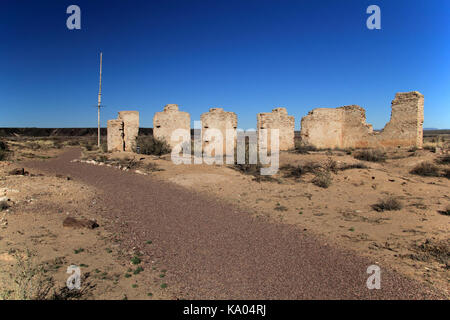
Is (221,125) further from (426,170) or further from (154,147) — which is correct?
(426,170)

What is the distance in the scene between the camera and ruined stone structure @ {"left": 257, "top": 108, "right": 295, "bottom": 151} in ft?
51.6

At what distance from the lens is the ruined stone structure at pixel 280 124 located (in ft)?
51.6

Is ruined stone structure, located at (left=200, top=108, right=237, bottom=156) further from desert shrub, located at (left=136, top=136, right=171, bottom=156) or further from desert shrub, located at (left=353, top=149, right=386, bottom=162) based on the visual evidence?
desert shrub, located at (left=353, top=149, right=386, bottom=162)

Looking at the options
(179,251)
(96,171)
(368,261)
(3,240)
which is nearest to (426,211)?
(368,261)

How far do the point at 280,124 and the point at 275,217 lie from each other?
10878 millimetres

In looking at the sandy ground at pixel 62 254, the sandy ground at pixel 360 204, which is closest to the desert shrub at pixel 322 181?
the sandy ground at pixel 360 204

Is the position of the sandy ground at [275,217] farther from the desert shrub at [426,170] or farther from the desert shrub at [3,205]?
the desert shrub at [426,170]

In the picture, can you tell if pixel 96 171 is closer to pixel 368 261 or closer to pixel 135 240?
pixel 135 240

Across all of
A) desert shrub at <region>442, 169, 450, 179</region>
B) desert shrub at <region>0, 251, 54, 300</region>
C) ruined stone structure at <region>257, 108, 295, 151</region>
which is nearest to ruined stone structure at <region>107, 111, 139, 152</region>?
ruined stone structure at <region>257, 108, 295, 151</region>

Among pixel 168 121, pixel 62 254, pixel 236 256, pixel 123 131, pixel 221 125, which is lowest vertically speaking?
pixel 236 256

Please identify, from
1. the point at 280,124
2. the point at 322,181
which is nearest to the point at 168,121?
the point at 280,124

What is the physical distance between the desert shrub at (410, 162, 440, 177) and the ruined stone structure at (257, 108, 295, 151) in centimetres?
690

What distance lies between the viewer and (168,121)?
1584cm
